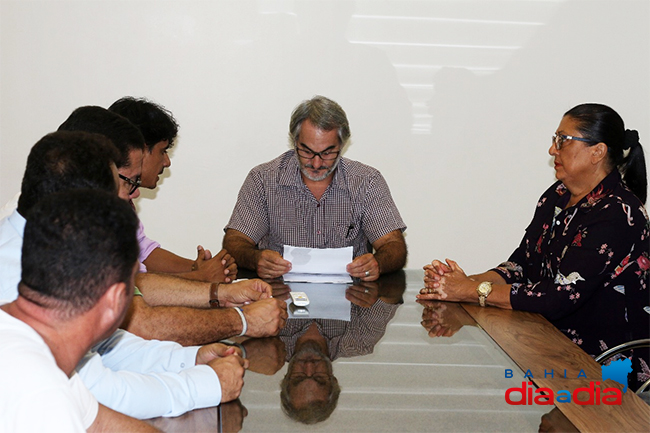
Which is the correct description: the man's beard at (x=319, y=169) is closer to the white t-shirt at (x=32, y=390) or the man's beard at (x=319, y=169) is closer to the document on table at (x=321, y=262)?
the document on table at (x=321, y=262)

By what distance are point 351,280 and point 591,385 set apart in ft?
4.06

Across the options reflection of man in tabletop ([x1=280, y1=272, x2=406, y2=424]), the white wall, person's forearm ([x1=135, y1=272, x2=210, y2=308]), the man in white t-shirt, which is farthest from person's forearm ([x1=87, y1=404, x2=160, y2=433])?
the white wall

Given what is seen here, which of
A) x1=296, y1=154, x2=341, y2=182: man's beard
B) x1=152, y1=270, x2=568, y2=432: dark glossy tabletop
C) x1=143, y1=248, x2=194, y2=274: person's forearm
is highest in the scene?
x1=296, y1=154, x2=341, y2=182: man's beard

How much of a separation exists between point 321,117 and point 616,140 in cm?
132

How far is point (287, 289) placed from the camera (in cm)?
270

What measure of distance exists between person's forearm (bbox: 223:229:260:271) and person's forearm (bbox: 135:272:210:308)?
0.56 meters

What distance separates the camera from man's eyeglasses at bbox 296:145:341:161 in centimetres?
331

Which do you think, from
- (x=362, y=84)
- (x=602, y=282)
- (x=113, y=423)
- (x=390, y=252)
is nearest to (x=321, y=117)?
(x=390, y=252)

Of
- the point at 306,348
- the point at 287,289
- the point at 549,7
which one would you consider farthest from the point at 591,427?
the point at 549,7

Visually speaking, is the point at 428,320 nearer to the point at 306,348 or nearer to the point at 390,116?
the point at 306,348

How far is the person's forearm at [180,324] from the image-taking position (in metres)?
2.01

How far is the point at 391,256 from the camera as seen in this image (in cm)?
316

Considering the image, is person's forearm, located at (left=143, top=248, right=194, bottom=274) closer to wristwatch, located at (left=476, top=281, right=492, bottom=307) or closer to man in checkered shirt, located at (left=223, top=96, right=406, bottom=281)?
man in checkered shirt, located at (left=223, top=96, right=406, bottom=281)
